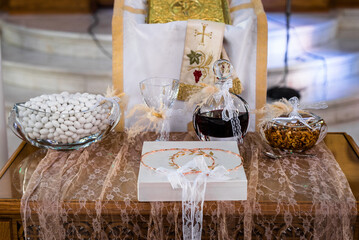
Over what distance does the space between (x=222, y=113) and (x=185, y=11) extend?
1.47 ft

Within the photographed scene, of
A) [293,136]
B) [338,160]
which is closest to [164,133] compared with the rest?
[293,136]

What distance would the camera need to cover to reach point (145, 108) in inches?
52.1

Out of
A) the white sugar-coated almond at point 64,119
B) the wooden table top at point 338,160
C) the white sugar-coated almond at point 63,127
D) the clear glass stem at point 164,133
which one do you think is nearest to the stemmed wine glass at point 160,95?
the clear glass stem at point 164,133

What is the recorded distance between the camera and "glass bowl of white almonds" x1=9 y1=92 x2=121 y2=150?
125 centimetres

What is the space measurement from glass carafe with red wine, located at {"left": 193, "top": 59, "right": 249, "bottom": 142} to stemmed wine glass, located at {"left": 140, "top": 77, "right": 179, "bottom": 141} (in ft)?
0.24

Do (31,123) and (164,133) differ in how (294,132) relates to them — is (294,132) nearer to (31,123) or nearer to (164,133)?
(164,133)

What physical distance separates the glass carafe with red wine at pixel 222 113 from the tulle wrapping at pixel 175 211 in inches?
6.3

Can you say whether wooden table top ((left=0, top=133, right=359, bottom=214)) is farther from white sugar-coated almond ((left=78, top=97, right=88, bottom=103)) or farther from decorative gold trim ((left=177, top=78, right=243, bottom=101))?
decorative gold trim ((left=177, top=78, right=243, bottom=101))

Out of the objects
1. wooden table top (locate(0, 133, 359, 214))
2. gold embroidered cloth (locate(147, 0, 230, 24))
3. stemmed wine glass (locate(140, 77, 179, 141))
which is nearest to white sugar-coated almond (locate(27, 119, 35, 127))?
wooden table top (locate(0, 133, 359, 214))

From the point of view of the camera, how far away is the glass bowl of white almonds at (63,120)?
1252 mm

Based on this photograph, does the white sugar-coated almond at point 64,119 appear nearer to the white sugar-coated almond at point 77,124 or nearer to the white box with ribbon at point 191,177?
the white sugar-coated almond at point 77,124

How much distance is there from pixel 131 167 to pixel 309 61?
7.48ft

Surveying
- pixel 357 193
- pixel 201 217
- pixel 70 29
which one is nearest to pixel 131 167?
pixel 201 217

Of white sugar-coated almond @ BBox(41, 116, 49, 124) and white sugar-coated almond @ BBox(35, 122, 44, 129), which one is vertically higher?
white sugar-coated almond @ BBox(41, 116, 49, 124)
